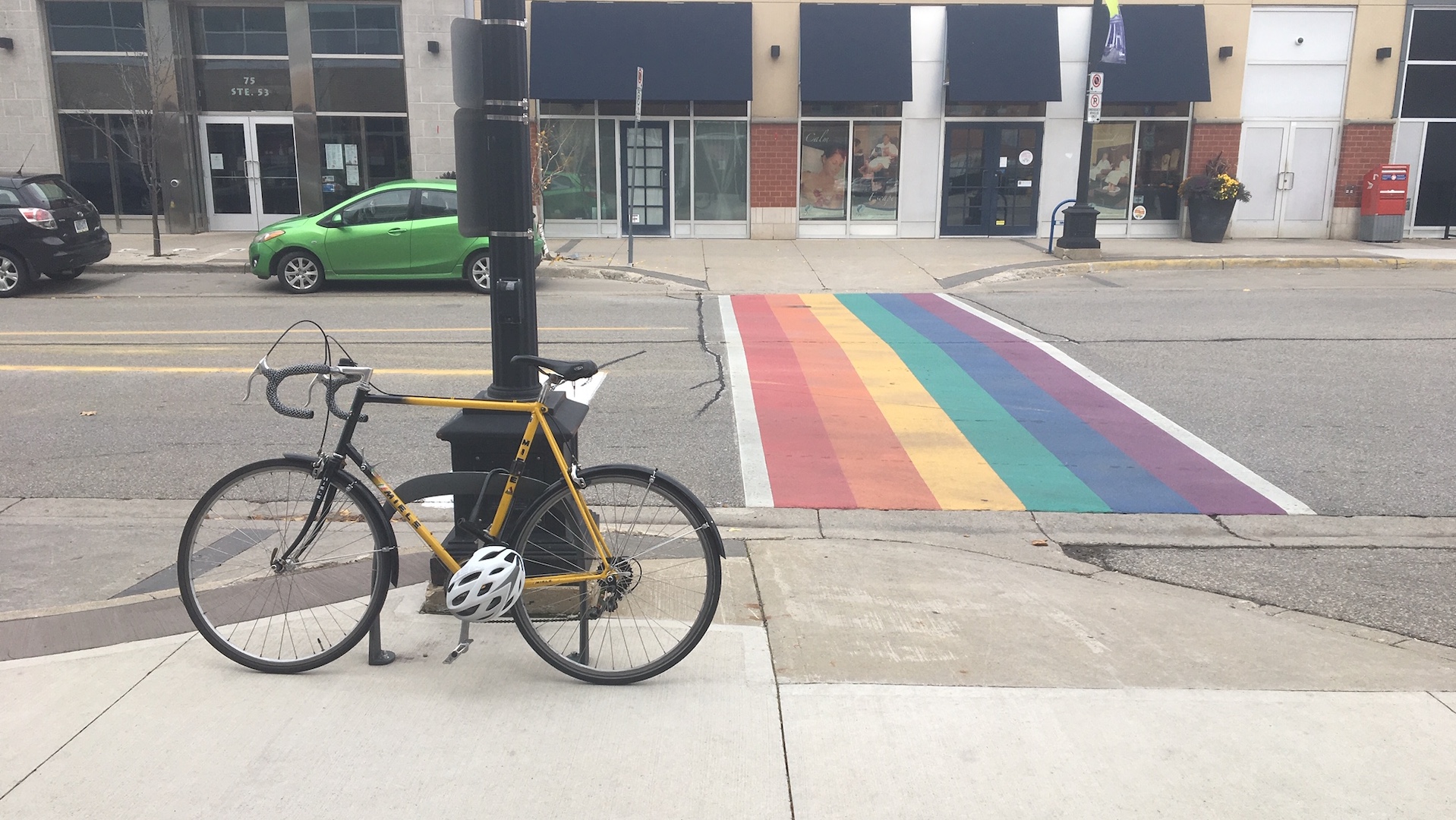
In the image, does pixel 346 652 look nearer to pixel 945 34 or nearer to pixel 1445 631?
pixel 1445 631

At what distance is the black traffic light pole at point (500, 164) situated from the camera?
438 centimetres

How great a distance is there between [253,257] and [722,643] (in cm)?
1341

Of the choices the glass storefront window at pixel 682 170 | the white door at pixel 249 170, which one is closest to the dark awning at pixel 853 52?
the glass storefront window at pixel 682 170

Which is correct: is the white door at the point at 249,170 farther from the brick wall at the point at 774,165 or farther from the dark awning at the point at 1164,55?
the dark awning at the point at 1164,55

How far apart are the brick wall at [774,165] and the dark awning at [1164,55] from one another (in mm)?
6114

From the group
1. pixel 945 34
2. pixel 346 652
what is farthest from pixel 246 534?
pixel 945 34

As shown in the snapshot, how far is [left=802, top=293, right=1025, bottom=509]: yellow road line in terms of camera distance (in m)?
6.91

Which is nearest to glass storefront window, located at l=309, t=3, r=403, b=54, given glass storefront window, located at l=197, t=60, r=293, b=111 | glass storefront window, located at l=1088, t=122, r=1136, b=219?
glass storefront window, located at l=197, t=60, r=293, b=111

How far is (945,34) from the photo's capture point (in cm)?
2048

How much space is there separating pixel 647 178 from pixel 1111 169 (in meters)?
9.43

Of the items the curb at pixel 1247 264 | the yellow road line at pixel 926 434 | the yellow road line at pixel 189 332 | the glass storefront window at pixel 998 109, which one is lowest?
the yellow road line at pixel 926 434

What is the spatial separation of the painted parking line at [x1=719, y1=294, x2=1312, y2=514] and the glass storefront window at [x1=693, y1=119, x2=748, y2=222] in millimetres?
9842

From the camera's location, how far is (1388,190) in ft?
66.5

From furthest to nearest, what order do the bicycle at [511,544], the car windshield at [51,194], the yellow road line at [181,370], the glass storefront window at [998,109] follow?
the glass storefront window at [998,109] < the car windshield at [51,194] < the yellow road line at [181,370] < the bicycle at [511,544]
